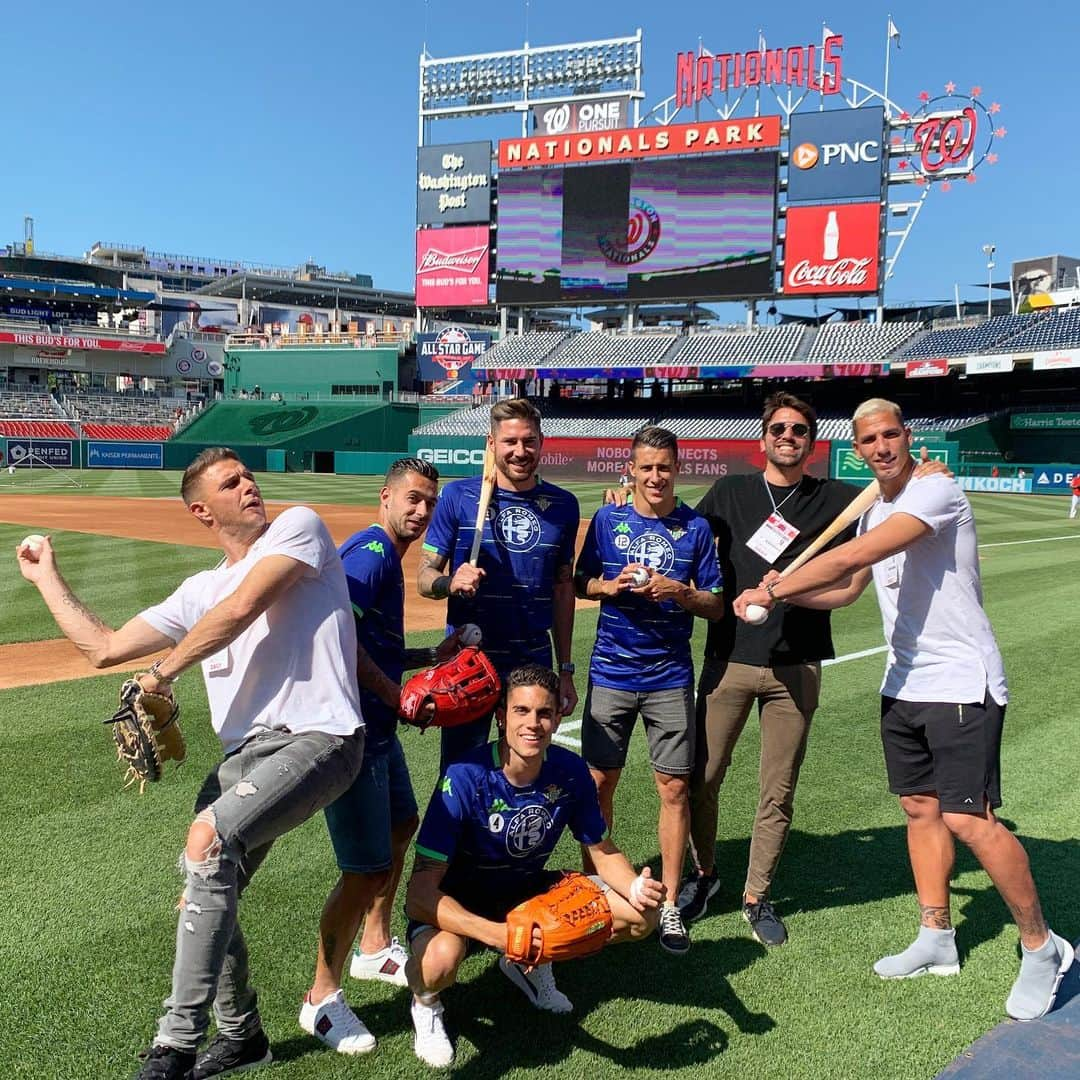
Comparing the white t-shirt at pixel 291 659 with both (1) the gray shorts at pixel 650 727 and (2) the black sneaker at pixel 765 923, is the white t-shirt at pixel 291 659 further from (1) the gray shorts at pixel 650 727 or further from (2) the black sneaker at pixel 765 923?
(2) the black sneaker at pixel 765 923

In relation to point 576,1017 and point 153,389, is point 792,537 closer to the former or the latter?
point 576,1017

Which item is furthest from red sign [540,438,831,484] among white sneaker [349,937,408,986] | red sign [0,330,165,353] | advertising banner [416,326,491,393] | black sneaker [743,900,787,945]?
red sign [0,330,165,353]

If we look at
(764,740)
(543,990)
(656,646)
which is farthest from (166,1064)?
(764,740)

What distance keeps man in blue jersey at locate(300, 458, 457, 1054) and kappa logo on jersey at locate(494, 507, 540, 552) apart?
351 millimetres

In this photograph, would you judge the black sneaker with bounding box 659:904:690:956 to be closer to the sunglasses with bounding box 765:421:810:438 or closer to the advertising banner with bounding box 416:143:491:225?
the sunglasses with bounding box 765:421:810:438

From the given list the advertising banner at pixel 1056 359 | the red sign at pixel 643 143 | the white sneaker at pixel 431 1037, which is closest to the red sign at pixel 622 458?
the advertising banner at pixel 1056 359

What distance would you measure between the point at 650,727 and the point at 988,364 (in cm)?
4306

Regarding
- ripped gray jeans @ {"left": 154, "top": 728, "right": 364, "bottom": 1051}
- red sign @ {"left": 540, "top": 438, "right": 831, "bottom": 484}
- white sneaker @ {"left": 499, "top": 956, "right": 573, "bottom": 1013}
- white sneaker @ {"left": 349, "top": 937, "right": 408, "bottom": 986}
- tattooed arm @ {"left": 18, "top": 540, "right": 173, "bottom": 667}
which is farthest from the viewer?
red sign @ {"left": 540, "top": 438, "right": 831, "bottom": 484}

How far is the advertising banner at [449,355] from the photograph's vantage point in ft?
200

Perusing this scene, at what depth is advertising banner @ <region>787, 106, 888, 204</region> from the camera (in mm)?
41750

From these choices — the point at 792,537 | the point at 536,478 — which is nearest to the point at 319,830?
the point at 536,478

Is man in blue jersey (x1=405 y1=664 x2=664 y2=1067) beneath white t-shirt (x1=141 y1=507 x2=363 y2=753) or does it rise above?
beneath

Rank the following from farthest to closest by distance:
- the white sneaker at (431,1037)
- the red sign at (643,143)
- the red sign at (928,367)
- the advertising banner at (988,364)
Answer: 1. the red sign at (643,143)
2. the red sign at (928,367)
3. the advertising banner at (988,364)
4. the white sneaker at (431,1037)

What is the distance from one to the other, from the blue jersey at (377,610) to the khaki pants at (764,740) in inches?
59.7
